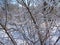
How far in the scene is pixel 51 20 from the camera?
2.31 metres

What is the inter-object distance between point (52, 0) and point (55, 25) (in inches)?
13.0

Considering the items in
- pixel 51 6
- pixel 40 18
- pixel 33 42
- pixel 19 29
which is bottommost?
pixel 33 42

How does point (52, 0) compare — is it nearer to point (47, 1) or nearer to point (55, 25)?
point (47, 1)

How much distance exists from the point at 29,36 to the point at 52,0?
1.76ft

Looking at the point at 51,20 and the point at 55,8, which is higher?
the point at 55,8

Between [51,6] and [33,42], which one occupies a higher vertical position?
[51,6]

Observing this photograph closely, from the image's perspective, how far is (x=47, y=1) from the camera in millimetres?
2225

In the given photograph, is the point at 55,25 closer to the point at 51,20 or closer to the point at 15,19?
the point at 51,20

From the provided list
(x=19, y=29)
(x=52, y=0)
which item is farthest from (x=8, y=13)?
(x=52, y=0)

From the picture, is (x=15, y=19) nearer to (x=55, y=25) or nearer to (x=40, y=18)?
(x=40, y=18)

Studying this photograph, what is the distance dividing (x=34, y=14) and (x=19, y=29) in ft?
0.89

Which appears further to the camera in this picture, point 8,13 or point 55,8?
point 8,13

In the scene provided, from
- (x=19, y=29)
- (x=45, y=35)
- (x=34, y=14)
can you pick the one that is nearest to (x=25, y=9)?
(x=34, y=14)

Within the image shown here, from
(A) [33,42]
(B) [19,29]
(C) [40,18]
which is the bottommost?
(A) [33,42]
